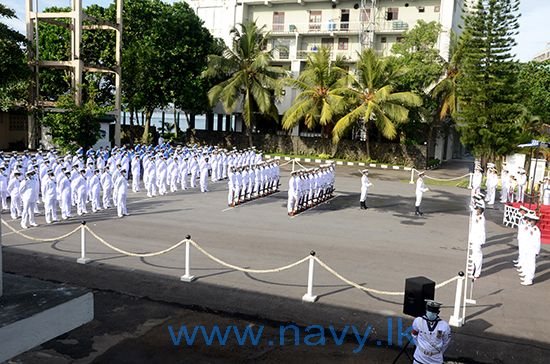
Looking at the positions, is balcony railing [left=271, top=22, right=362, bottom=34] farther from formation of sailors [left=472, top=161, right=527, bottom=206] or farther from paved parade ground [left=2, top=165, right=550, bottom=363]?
paved parade ground [left=2, top=165, right=550, bottom=363]

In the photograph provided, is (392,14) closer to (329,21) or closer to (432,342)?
(329,21)

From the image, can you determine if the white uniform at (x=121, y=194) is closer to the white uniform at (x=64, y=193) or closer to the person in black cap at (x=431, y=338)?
the white uniform at (x=64, y=193)

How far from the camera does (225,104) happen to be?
108ft

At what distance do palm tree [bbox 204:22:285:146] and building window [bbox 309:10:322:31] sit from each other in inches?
355

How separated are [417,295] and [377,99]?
2507cm

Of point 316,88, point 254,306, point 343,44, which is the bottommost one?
point 254,306

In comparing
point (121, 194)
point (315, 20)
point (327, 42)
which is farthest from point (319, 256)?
point (315, 20)

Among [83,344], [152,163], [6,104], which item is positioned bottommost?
[83,344]

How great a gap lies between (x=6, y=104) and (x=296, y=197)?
2028 centimetres

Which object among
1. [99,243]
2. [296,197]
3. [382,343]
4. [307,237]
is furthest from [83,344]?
[296,197]

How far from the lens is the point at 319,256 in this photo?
10930 mm

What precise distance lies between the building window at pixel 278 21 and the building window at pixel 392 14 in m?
9.38

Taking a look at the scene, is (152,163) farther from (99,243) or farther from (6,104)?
(6,104)

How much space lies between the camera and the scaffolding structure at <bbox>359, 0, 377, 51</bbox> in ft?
130
